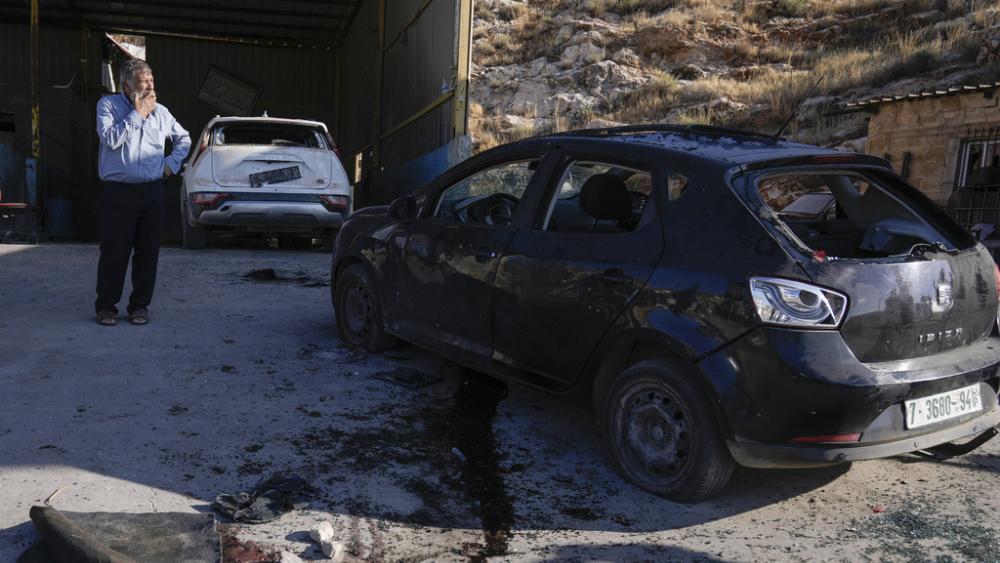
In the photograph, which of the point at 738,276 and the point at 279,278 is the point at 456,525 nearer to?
the point at 738,276

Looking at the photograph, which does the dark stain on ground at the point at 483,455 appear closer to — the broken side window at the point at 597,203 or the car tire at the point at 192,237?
the broken side window at the point at 597,203

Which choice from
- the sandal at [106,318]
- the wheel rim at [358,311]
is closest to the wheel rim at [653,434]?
the wheel rim at [358,311]

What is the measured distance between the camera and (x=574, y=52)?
31969 mm

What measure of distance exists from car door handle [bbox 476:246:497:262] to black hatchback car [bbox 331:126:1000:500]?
0.04 feet

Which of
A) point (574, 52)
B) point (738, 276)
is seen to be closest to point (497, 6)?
point (574, 52)

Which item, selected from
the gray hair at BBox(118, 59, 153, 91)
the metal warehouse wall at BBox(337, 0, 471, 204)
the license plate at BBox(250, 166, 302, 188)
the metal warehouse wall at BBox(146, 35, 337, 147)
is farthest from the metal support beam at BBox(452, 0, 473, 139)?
the metal warehouse wall at BBox(146, 35, 337, 147)

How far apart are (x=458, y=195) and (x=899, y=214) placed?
248 cm

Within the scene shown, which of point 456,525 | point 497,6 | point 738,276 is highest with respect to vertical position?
point 497,6

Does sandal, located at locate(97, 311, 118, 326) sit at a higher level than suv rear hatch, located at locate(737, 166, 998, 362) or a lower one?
lower

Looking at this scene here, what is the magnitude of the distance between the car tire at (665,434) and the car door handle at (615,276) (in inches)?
14.5

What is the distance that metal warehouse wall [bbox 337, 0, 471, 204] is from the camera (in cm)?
1280

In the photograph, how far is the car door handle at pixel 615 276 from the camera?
134 inches

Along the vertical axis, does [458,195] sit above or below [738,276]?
above

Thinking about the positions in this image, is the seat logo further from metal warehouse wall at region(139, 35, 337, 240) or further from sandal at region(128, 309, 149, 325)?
metal warehouse wall at region(139, 35, 337, 240)
